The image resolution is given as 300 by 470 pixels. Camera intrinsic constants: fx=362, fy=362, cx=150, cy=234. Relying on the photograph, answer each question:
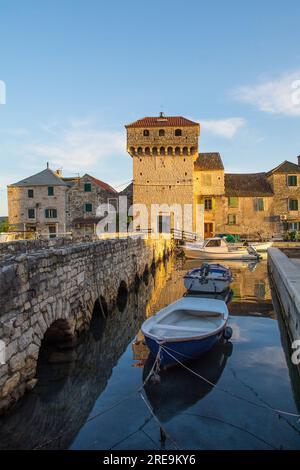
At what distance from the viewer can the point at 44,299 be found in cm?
683

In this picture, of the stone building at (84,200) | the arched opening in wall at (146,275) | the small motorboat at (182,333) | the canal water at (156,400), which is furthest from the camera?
the stone building at (84,200)

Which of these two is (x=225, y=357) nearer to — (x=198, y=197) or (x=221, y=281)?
(x=221, y=281)

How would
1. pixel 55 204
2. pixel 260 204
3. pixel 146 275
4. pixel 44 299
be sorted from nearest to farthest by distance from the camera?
pixel 44 299 < pixel 146 275 < pixel 55 204 < pixel 260 204

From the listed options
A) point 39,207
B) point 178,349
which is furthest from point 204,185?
point 178,349

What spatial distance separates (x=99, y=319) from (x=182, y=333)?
184 inches

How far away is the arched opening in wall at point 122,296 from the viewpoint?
13.6 m

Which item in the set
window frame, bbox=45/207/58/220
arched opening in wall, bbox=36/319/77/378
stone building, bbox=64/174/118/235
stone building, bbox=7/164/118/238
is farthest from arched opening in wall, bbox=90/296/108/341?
window frame, bbox=45/207/58/220

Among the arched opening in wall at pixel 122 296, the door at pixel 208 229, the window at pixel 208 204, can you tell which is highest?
the window at pixel 208 204

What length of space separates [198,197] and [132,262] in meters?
27.4

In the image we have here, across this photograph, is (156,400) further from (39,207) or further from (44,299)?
(39,207)

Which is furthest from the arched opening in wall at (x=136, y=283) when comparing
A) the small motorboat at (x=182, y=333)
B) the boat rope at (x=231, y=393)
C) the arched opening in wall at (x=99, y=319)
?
the boat rope at (x=231, y=393)

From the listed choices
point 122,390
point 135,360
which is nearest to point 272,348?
point 135,360

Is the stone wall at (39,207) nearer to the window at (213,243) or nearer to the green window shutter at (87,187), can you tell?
the green window shutter at (87,187)

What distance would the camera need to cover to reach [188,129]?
3869cm
